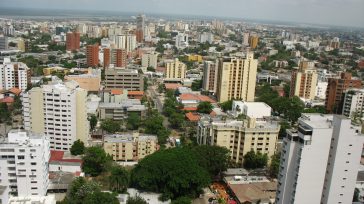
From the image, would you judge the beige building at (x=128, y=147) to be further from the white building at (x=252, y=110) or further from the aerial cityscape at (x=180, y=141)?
the white building at (x=252, y=110)

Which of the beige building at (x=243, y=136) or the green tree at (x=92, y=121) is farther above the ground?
the beige building at (x=243, y=136)

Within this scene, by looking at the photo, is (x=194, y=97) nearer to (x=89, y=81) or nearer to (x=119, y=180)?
(x=89, y=81)

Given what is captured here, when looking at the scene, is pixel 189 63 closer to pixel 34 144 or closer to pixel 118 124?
pixel 118 124

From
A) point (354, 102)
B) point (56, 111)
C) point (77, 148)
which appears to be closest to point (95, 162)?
point (77, 148)

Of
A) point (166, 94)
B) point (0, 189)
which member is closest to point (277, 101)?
point (166, 94)

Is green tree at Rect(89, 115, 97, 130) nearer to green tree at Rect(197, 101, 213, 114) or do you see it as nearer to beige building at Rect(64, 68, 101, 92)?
green tree at Rect(197, 101, 213, 114)

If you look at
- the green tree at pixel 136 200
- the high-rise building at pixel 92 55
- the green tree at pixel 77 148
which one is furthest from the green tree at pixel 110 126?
the high-rise building at pixel 92 55
